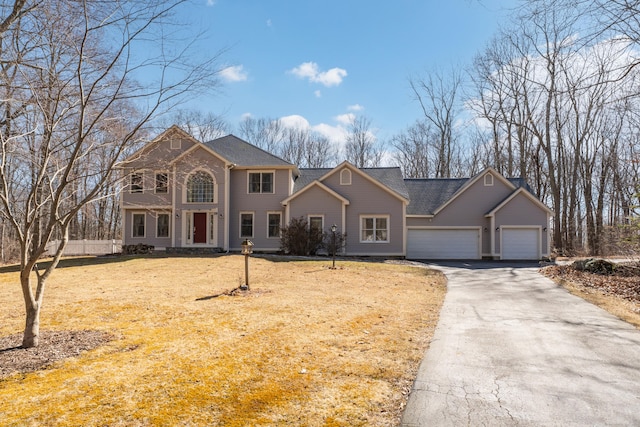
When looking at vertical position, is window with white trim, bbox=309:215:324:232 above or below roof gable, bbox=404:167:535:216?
below

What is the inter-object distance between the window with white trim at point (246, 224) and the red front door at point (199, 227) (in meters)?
2.04

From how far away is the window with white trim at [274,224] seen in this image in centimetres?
2272

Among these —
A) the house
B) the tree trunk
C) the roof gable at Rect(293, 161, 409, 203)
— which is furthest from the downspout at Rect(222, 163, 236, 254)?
the tree trunk

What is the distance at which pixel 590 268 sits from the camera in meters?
15.1

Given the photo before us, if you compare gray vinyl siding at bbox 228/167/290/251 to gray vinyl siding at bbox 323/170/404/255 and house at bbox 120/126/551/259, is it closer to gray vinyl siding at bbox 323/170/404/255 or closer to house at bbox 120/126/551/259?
house at bbox 120/126/551/259

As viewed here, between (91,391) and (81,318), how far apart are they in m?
3.50

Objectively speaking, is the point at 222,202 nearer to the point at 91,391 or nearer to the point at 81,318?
the point at 81,318

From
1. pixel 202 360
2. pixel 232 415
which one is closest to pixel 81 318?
pixel 202 360

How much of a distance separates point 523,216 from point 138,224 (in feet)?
72.1

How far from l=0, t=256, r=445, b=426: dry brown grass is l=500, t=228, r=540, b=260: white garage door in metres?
14.6

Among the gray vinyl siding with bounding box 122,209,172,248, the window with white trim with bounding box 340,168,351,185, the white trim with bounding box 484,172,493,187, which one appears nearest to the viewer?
the window with white trim with bounding box 340,168,351,185

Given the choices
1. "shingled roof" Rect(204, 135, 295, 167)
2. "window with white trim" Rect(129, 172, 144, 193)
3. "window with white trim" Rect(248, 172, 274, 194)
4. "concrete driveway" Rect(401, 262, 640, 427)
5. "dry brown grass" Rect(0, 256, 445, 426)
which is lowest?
"concrete driveway" Rect(401, 262, 640, 427)

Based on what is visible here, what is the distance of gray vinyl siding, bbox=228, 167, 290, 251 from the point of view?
22.6 metres

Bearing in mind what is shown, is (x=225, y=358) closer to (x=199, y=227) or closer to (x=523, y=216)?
(x=199, y=227)
